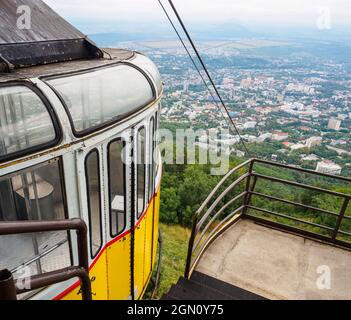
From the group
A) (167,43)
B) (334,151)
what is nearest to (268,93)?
(334,151)

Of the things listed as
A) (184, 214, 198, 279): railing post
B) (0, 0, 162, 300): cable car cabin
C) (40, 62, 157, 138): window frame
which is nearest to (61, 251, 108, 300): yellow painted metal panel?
Answer: (0, 0, 162, 300): cable car cabin

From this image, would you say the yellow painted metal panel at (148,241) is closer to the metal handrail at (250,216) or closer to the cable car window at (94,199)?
the metal handrail at (250,216)

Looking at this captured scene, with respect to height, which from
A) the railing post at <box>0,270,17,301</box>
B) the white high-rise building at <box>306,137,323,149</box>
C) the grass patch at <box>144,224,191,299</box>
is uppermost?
the railing post at <box>0,270,17,301</box>

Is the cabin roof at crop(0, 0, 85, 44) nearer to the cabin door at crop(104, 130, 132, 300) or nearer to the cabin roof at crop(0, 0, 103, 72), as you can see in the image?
the cabin roof at crop(0, 0, 103, 72)

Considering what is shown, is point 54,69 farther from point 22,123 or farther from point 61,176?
point 61,176

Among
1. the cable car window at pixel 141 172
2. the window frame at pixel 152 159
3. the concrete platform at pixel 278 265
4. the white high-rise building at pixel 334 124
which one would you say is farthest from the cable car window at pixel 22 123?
the white high-rise building at pixel 334 124

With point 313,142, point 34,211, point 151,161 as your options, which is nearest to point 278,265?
point 151,161

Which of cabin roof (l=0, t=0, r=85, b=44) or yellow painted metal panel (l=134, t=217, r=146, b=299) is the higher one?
cabin roof (l=0, t=0, r=85, b=44)
